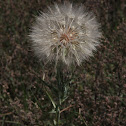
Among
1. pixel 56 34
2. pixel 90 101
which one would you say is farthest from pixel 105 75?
pixel 56 34

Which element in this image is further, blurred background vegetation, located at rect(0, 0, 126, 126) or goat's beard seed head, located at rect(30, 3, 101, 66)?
blurred background vegetation, located at rect(0, 0, 126, 126)

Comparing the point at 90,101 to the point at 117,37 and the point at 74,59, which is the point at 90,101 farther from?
the point at 117,37

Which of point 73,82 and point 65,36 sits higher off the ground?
point 65,36

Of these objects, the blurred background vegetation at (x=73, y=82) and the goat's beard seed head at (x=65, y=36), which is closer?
the goat's beard seed head at (x=65, y=36)

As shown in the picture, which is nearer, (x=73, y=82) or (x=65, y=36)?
(x=65, y=36)
